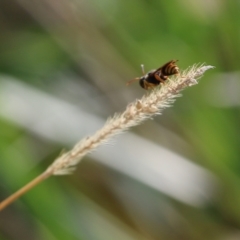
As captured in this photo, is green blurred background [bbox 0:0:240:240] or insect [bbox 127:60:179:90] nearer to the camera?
insect [bbox 127:60:179:90]

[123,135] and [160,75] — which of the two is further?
[123,135]

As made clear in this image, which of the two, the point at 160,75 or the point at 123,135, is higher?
the point at 123,135

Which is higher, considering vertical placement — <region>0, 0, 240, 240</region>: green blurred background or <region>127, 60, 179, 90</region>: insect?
<region>0, 0, 240, 240</region>: green blurred background

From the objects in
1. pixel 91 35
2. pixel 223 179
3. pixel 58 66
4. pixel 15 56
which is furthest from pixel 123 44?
pixel 223 179

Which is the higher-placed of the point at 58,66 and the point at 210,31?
the point at 210,31

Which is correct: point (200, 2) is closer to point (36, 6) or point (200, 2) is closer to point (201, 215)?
point (36, 6)

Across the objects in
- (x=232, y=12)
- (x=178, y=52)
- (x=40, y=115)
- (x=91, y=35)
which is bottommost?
(x=40, y=115)

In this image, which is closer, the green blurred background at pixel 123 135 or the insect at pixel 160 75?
the insect at pixel 160 75

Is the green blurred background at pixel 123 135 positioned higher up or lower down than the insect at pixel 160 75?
higher up
